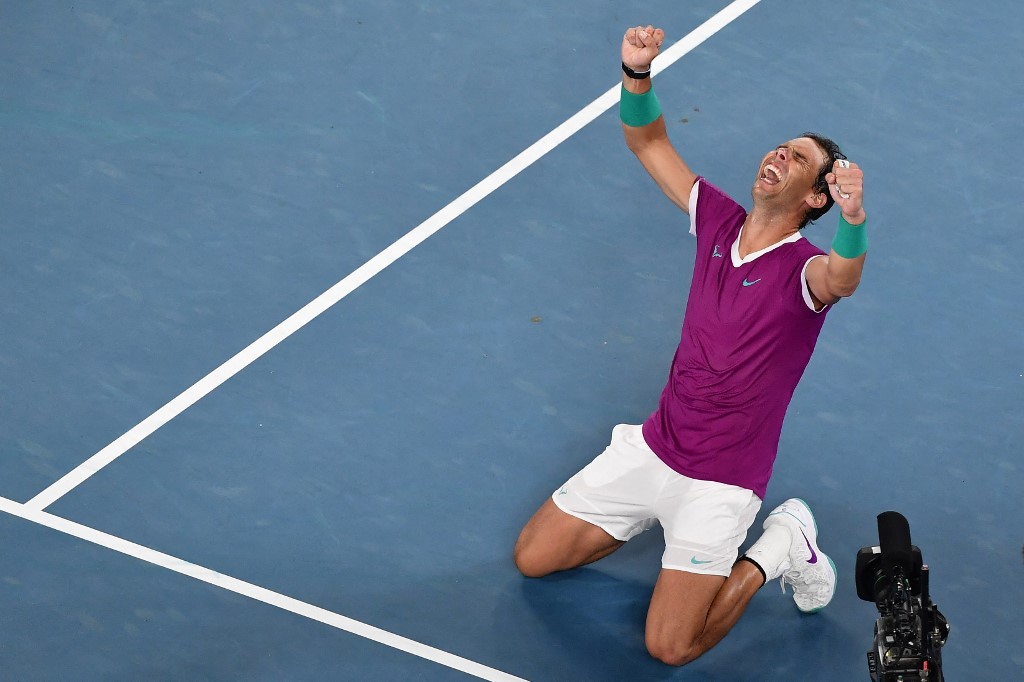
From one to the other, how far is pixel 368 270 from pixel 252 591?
165 cm

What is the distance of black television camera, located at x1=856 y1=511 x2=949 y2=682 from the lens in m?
3.69

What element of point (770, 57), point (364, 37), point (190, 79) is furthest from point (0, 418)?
point (770, 57)

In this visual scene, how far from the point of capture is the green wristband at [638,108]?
4.87m

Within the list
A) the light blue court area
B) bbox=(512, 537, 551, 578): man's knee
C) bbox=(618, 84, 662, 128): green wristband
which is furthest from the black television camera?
bbox=(618, 84, 662, 128): green wristband

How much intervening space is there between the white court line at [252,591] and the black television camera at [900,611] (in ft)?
5.10

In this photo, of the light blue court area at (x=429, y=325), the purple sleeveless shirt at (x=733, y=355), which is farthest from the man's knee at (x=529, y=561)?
the purple sleeveless shirt at (x=733, y=355)

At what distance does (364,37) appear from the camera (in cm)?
709

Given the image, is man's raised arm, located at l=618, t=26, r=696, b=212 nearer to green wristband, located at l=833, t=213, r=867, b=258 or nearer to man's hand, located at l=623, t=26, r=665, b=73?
man's hand, located at l=623, t=26, r=665, b=73

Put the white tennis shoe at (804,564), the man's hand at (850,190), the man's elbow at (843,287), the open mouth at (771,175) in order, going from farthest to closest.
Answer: the white tennis shoe at (804,564)
the open mouth at (771,175)
the man's elbow at (843,287)
the man's hand at (850,190)

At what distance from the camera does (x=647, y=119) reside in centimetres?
494

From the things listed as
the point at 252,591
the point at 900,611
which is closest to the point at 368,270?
the point at 252,591

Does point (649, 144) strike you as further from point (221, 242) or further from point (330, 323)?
point (221, 242)

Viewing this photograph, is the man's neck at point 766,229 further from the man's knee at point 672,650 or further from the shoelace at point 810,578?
the man's knee at point 672,650

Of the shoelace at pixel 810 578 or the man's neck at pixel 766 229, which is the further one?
the shoelace at pixel 810 578
